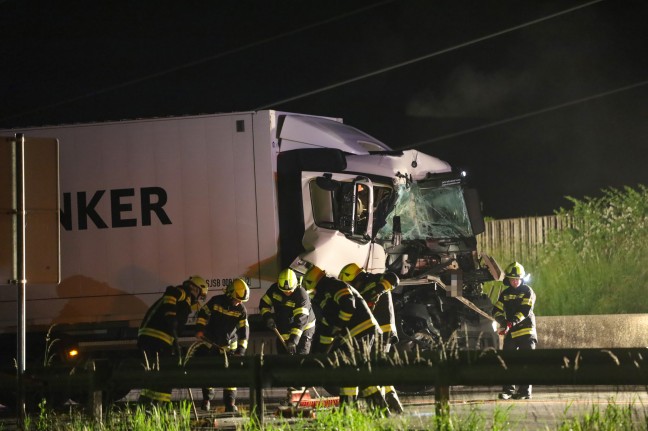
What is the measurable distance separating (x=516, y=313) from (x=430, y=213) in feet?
7.14

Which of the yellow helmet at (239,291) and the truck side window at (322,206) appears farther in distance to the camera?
the truck side window at (322,206)

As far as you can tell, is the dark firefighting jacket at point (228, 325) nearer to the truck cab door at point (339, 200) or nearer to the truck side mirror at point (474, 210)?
the truck cab door at point (339, 200)

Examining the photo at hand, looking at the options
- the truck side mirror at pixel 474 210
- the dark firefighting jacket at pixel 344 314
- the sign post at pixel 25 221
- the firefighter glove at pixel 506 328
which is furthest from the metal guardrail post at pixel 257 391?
the truck side mirror at pixel 474 210

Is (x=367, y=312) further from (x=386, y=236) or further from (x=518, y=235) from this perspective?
(x=518, y=235)

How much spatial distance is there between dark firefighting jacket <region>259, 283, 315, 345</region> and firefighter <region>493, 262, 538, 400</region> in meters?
2.76

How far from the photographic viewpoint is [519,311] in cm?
1473

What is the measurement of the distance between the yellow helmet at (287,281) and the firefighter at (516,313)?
120 inches

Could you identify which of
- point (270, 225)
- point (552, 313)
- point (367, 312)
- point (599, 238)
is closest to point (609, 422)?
point (367, 312)

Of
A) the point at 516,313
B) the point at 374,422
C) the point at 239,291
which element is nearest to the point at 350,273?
the point at 239,291

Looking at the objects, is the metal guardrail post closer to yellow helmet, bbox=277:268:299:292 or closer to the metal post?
the metal post

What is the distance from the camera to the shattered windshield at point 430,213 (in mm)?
15891

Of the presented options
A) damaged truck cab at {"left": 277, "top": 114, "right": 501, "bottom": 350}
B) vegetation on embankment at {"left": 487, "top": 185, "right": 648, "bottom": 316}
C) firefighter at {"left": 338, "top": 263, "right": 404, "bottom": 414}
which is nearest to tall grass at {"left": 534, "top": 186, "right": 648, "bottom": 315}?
vegetation on embankment at {"left": 487, "top": 185, "right": 648, "bottom": 316}

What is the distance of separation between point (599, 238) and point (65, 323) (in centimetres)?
1088

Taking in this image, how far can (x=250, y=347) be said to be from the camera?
48.1ft
